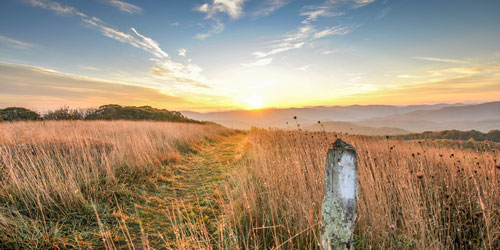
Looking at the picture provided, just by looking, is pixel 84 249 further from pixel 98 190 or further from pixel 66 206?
pixel 98 190

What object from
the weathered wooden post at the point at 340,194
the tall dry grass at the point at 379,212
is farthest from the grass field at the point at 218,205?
the weathered wooden post at the point at 340,194

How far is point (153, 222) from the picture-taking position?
12.1ft

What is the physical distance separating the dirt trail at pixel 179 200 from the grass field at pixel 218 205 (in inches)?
1.2

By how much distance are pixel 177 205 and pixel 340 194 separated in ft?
7.79

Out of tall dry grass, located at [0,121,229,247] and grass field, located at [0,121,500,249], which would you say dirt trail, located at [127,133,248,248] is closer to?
grass field, located at [0,121,500,249]

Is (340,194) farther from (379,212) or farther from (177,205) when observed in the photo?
(177,205)

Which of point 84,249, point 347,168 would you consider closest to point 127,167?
point 84,249

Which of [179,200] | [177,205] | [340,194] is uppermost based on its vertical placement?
[340,194]

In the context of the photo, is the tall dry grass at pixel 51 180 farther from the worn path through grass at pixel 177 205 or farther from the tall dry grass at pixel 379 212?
the tall dry grass at pixel 379 212

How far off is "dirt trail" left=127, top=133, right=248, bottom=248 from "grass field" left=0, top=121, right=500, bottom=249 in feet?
0.10

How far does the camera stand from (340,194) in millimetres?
1360

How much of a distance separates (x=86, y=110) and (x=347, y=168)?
25.3m

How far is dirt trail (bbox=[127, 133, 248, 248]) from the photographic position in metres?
Answer: 3.33

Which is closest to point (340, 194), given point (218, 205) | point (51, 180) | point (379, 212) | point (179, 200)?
point (379, 212)
